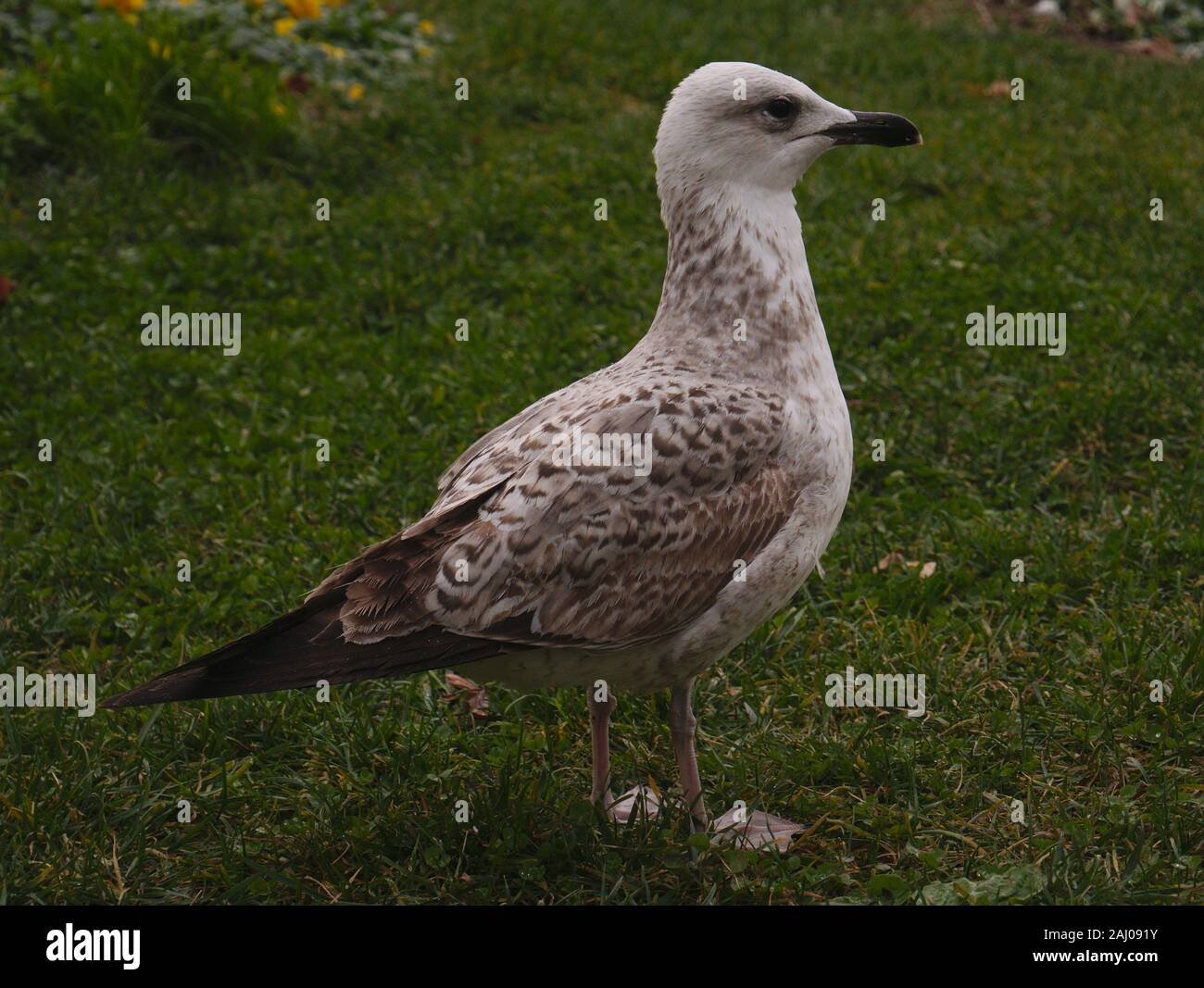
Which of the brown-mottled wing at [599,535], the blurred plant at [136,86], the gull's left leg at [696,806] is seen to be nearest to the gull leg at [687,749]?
the gull's left leg at [696,806]

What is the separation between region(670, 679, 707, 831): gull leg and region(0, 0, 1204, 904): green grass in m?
0.15

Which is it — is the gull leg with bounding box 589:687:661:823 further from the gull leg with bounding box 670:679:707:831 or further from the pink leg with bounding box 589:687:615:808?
the gull leg with bounding box 670:679:707:831

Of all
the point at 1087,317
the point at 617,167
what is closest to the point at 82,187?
the point at 617,167

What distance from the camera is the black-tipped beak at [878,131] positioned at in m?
3.85

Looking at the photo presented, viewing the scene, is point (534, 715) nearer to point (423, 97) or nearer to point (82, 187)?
point (82, 187)

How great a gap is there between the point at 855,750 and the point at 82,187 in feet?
18.7

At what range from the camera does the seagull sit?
Answer: 339cm

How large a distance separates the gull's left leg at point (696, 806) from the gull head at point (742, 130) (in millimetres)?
1474

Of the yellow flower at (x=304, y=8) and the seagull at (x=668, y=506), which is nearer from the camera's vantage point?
the seagull at (x=668, y=506)

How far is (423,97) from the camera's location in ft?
29.1

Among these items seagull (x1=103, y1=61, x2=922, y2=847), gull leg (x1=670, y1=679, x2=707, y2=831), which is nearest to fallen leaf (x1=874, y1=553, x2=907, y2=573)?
seagull (x1=103, y1=61, x2=922, y2=847)
